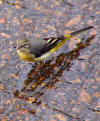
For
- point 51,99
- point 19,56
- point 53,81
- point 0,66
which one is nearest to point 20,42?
point 19,56

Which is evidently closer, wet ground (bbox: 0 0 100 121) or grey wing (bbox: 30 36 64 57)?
wet ground (bbox: 0 0 100 121)

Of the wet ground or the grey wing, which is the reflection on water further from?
the grey wing

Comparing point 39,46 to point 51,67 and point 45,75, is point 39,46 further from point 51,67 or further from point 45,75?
point 45,75

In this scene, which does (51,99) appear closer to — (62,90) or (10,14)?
(62,90)

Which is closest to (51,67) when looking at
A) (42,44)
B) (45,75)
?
(45,75)

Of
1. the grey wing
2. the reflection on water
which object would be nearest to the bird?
the grey wing

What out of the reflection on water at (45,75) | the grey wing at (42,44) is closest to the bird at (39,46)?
the grey wing at (42,44)

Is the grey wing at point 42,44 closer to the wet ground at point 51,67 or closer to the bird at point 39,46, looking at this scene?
the bird at point 39,46
